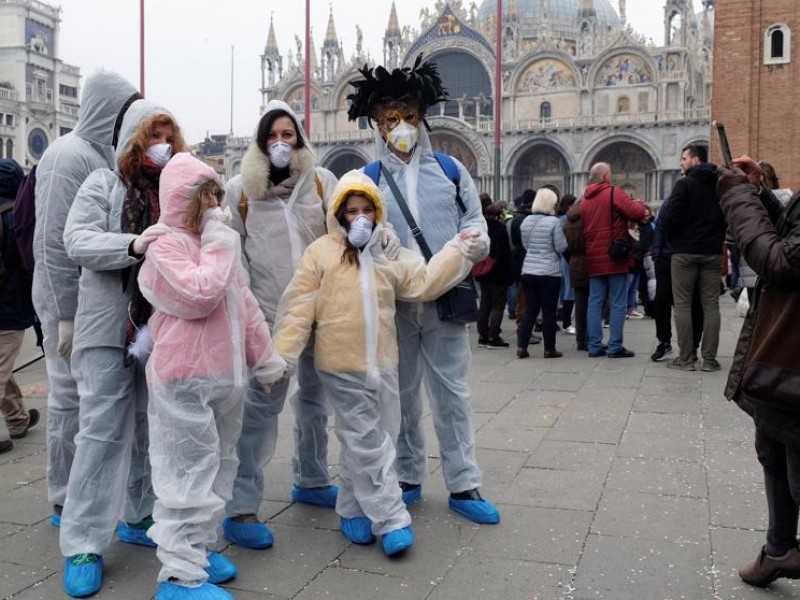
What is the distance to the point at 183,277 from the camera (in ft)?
9.98

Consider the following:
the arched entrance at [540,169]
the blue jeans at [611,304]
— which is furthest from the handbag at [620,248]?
the arched entrance at [540,169]

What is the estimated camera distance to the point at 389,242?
12.3ft

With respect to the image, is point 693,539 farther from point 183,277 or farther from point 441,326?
point 183,277

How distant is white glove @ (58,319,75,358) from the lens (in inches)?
140

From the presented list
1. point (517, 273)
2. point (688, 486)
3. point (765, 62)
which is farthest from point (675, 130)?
point (688, 486)

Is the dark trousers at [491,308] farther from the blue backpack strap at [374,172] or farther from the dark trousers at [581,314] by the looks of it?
the blue backpack strap at [374,172]

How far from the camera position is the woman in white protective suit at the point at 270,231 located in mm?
3748

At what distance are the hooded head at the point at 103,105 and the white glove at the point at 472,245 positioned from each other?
1.67 metres

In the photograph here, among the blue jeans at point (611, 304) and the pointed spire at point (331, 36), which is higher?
the pointed spire at point (331, 36)

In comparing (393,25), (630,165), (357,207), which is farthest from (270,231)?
(393,25)

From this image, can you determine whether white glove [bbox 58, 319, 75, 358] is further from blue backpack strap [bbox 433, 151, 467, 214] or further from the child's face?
blue backpack strap [bbox 433, 151, 467, 214]

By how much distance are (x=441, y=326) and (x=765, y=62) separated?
844 inches

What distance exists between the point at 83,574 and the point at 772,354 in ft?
8.77

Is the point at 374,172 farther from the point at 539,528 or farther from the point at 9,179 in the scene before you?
the point at 9,179
